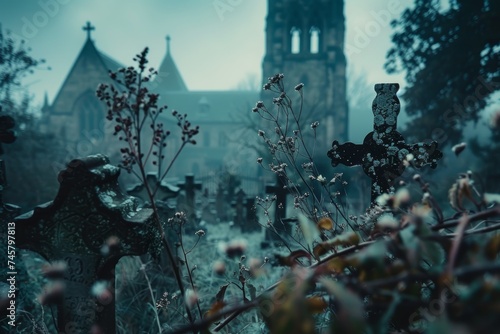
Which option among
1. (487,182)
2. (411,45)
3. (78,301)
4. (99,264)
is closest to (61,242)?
(99,264)

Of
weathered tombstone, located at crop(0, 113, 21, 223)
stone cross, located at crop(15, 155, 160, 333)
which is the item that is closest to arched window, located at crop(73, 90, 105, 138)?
weathered tombstone, located at crop(0, 113, 21, 223)

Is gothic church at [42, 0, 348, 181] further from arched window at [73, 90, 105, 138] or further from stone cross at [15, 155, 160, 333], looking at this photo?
stone cross at [15, 155, 160, 333]

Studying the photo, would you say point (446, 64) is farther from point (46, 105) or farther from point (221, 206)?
point (46, 105)

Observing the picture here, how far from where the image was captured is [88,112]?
73.4ft

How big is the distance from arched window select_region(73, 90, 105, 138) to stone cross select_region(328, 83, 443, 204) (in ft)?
75.7

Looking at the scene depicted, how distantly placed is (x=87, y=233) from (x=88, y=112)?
23786 millimetres

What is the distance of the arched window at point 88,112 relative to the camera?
22.1m

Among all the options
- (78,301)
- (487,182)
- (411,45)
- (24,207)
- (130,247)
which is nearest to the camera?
(130,247)

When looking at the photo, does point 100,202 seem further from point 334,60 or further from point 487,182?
point 334,60

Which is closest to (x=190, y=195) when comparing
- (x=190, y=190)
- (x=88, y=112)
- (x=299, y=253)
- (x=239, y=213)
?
(x=190, y=190)

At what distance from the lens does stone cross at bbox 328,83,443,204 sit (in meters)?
2.35

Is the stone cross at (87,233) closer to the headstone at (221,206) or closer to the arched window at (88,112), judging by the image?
the headstone at (221,206)

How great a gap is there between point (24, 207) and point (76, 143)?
1310 centimetres

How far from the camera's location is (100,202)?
176cm
